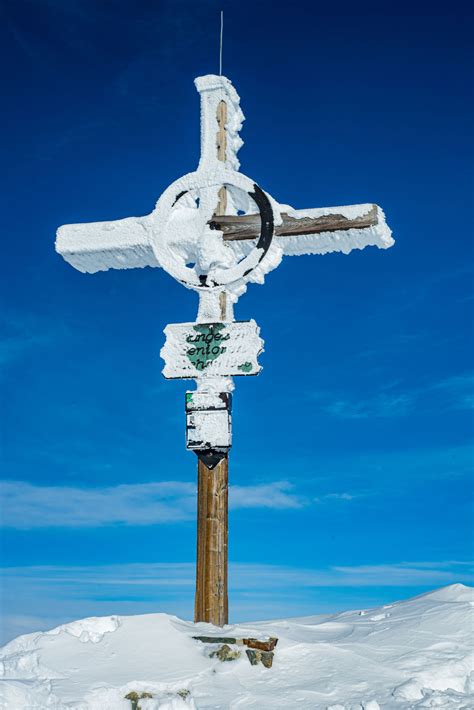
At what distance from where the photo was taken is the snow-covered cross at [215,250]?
28.2 ft

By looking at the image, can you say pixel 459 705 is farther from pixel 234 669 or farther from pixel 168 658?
pixel 168 658

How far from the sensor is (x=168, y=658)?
277 inches

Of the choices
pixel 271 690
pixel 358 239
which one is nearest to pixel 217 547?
pixel 271 690

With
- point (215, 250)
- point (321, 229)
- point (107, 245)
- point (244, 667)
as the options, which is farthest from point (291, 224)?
point (244, 667)

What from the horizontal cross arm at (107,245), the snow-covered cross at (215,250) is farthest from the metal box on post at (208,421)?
the horizontal cross arm at (107,245)

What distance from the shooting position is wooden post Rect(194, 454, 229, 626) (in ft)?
27.6

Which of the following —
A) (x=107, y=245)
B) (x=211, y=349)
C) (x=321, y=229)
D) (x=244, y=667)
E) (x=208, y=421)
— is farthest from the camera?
(x=107, y=245)

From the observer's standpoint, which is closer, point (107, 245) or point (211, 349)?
point (211, 349)

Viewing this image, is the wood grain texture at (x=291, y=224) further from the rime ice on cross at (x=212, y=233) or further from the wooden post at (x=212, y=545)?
A: the wooden post at (x=212, y=545)

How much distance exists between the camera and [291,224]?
9.22 meters

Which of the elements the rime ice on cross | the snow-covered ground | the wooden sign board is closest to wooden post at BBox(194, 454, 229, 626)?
the snow-covered ground

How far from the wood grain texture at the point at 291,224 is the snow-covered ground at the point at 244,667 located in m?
4.33

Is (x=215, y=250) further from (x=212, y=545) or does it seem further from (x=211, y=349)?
(x=212, y=545)

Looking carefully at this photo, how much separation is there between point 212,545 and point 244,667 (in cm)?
172
